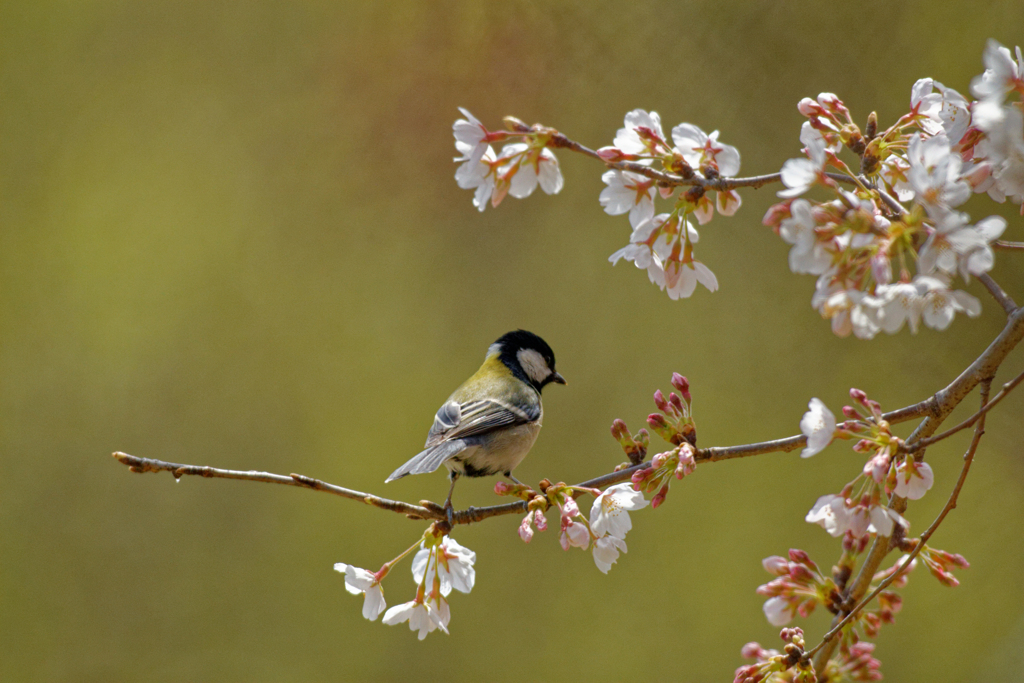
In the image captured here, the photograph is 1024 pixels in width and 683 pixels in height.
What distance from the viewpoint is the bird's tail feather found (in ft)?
4.21

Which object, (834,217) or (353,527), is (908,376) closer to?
(353,527)

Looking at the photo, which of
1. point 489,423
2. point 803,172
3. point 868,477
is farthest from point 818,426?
point 489,423

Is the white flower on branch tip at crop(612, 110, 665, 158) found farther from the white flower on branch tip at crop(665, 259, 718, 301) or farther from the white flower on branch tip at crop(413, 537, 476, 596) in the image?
the white flower on branch tip at crop(413, 537, 476, 596)

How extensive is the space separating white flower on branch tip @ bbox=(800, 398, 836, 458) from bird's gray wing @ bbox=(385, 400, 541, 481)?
80cm

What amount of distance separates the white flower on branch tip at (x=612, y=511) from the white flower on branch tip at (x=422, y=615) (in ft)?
0.78

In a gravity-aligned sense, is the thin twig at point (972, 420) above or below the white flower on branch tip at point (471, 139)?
below

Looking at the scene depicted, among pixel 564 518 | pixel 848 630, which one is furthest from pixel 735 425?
pixel 564 518

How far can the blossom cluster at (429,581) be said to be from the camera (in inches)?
38.1

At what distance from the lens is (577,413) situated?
3.28 m

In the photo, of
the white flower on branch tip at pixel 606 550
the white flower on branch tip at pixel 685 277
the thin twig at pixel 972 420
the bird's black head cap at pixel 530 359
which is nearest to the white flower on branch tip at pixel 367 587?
the white flower on branch tip at pixel 606 550

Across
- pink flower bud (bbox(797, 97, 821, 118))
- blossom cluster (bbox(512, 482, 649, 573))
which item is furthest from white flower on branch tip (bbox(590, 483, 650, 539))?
pink flower bud (bbox(797, 97, 821, 118))

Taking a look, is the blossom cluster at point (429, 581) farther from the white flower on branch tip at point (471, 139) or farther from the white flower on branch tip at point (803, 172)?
the white flower on branch tip at point (803, 172)

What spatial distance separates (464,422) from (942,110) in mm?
1000

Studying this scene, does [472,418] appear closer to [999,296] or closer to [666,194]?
[666,194]
